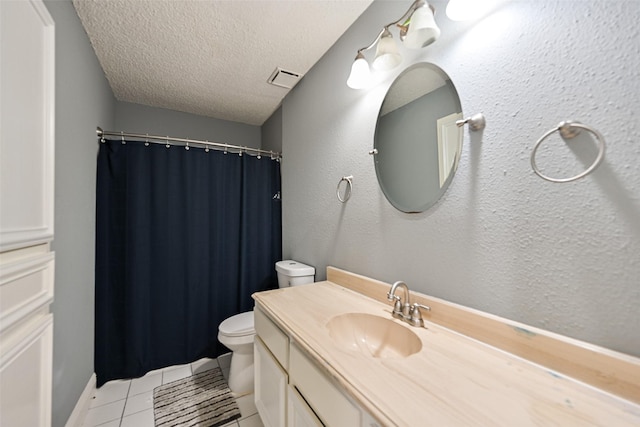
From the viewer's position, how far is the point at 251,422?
4.49 ft

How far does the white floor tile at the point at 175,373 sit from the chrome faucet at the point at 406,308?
1.79 meters

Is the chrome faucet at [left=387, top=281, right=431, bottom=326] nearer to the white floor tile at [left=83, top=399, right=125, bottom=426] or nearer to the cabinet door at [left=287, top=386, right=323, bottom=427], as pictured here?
the cabinet door at [left=287, top=386, right=323, bottom=427]

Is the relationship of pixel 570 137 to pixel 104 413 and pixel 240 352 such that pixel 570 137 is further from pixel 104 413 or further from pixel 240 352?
pixel 104 413

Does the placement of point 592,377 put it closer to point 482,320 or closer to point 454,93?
point 482,320

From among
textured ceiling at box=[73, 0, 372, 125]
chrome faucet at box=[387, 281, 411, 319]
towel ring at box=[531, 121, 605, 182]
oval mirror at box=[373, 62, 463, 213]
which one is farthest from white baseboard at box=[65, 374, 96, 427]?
towel ring at box=[531, 121, 605, 182]

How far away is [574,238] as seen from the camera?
596 mm

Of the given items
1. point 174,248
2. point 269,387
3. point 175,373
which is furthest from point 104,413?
point 269,387

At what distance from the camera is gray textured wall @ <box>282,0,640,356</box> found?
54 centimetres

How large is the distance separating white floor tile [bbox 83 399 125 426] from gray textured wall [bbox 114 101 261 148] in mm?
2189

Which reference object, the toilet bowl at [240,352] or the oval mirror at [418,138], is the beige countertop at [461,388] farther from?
the toilet bowl at [240,352]

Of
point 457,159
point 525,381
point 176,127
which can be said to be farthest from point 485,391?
point 176,127

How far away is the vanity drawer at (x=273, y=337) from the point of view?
0.93 m

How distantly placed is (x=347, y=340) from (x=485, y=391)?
501mm

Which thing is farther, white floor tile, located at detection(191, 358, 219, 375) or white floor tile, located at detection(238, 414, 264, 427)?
white floor tile, located at detection(191, 358, 219, 375)
